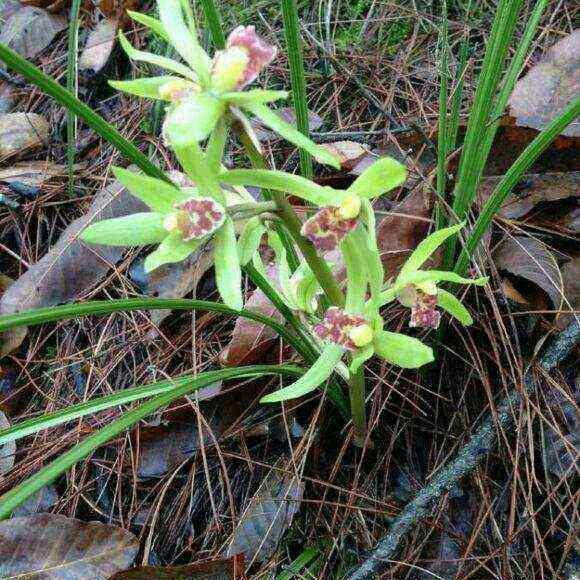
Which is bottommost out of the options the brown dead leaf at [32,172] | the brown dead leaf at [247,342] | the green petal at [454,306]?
the brown dead leaf at [247,342]

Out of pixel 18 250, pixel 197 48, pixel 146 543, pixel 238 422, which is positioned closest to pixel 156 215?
pixel 197 48

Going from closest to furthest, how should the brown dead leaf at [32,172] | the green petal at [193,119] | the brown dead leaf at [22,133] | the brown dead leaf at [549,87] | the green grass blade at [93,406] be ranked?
the green petal at [193,119] < the green grass blade at [93,406] < the brown dead leaf at [549,87] < the brown dead leaf at [32,172] < the brown dead leaf at [22,133]

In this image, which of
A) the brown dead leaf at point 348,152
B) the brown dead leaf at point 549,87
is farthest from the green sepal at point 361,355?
the brown dead leaf at point 549,87

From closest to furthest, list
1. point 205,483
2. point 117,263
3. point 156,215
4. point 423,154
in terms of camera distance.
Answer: point 156,215
point 205,483
point 423,154
point 117,263

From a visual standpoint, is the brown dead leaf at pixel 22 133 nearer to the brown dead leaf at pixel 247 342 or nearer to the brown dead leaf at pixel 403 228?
the brown dead leaf at pixel 247 342

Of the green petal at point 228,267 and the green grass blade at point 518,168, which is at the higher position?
the green petal at point 228,267

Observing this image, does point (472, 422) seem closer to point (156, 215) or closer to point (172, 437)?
point (172, 437)

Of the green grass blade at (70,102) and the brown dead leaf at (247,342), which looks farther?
the brown dead leaf at (247,342)
